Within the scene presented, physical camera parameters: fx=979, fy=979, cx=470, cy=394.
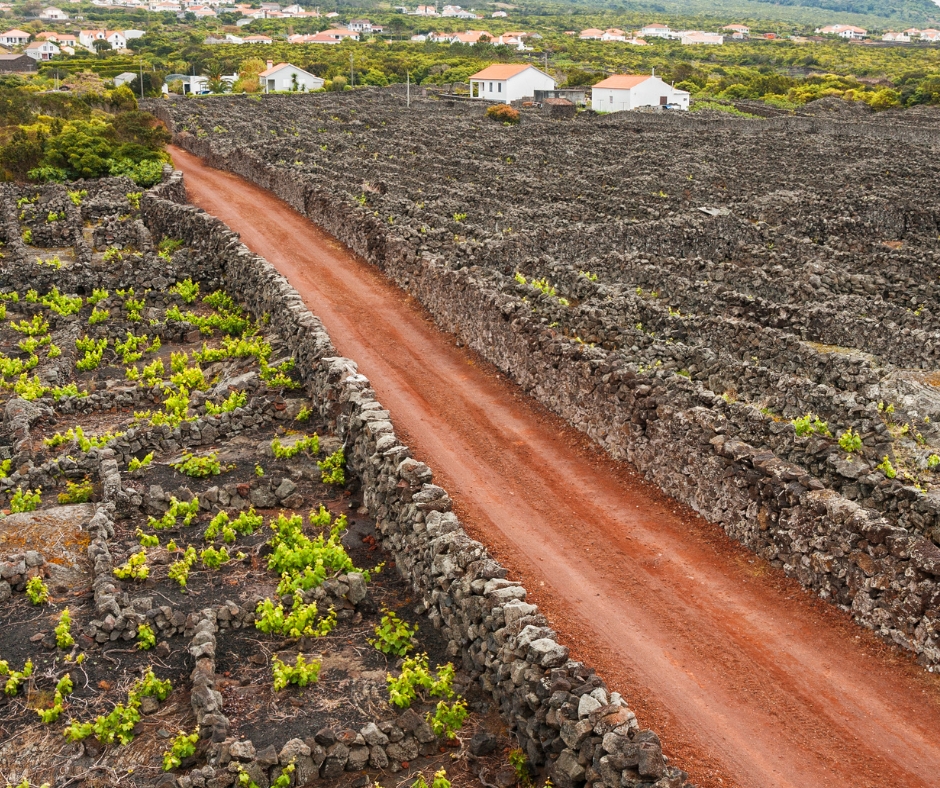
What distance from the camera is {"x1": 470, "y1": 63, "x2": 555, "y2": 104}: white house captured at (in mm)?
101500

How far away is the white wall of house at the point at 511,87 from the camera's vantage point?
333 feet

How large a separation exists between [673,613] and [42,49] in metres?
200

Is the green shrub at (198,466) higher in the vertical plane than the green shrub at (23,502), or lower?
higher

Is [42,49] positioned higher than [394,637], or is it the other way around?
[42,49]

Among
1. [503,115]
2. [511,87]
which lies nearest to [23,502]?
[503,115]

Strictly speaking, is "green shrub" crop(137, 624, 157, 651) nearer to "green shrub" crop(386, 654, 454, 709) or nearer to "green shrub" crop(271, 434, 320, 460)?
"green shrub" crop(386, 654, 454, 709)

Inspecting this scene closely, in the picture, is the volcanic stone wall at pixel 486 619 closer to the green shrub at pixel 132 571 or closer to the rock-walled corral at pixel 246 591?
the rock-walled corral at pixel 246 591

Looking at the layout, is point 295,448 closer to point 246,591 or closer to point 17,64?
point 246,591

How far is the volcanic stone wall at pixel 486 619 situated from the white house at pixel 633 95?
83.0 meters

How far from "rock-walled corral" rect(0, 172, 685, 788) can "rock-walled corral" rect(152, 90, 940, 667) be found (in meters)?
4.62

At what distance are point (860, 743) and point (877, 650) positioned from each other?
1.94 m

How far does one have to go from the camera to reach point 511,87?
4001 inches

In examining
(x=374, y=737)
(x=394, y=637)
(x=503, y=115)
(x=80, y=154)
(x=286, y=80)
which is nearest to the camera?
(x=374, y=737)

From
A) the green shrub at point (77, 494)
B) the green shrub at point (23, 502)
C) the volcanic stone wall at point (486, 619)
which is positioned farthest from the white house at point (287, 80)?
the green shrub at point (23, 502)
